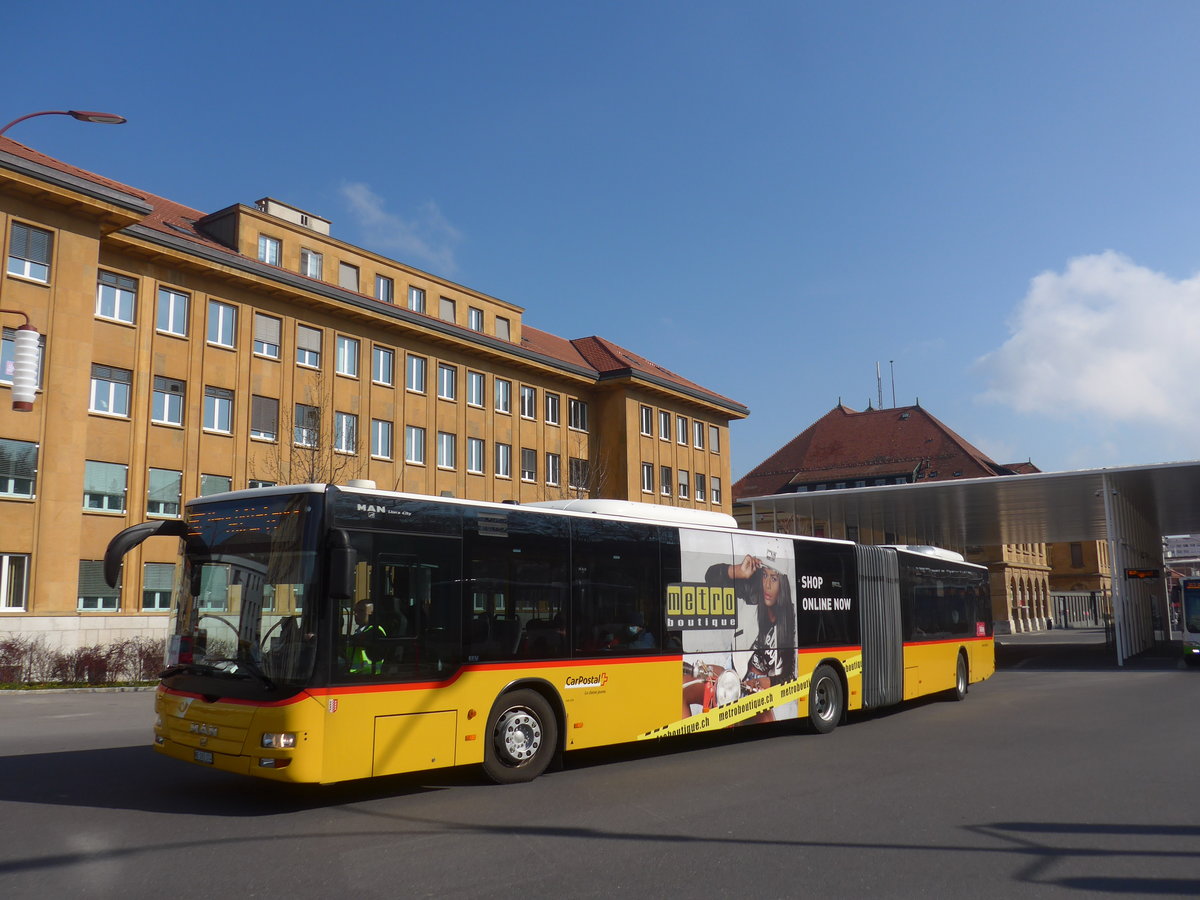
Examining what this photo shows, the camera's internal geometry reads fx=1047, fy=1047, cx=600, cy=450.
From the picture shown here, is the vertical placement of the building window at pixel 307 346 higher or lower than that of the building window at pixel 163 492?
higher

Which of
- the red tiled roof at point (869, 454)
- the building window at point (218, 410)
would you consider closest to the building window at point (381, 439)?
the building window at point (218, 410)

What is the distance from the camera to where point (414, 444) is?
3969 centimetres

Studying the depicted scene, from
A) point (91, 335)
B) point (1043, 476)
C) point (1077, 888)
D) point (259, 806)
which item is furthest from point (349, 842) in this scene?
point (1043, 476)

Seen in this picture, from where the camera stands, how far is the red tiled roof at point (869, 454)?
77562 mm

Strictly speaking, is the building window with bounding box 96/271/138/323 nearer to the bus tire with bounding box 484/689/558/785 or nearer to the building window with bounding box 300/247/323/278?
the building window with bounding box 300/247/323/278

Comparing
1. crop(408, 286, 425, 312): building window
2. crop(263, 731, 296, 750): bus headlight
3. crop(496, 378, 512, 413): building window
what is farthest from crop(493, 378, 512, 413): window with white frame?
crop(263, 731, 296, 750): bus headlight

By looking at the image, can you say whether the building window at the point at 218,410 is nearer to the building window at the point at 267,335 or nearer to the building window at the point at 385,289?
the building window at the point at 267,335

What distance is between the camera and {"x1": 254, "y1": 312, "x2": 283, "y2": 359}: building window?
34562 millimetres

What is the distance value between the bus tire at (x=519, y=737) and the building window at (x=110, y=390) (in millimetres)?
23609

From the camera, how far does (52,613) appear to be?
2689 centimetres

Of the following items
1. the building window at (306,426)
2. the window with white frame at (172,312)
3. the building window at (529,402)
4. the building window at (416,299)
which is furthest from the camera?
the building window at (529,402)

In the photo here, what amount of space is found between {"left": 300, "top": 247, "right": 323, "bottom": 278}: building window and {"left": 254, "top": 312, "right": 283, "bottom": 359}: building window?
3.86 m

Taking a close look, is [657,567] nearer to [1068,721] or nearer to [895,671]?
[895,671]

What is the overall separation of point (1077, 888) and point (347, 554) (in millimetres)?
5670
